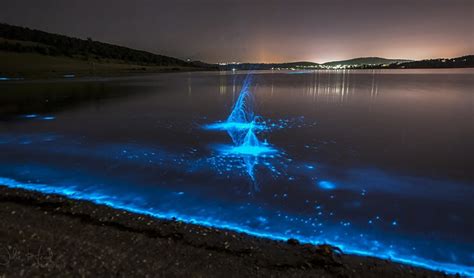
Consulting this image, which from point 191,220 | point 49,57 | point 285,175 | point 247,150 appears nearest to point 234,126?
point 247,150

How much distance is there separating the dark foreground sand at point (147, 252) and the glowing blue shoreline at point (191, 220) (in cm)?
24

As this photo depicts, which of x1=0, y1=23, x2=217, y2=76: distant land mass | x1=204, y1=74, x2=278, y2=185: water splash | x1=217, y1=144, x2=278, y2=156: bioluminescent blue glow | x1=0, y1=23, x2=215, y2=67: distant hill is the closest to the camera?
x1=204, y1=74, x2=278, y2=185: water splash

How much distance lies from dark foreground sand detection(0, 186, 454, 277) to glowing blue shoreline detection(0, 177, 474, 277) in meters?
0.24

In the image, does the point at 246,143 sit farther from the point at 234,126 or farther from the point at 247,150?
the point at 234,126

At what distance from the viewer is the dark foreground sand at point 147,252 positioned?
3561 millimetres

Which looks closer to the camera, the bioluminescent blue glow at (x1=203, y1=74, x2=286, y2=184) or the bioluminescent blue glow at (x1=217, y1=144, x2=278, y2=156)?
the bioluminescent blue glow at (x1=203, y1=74, x2=286, y2=184)

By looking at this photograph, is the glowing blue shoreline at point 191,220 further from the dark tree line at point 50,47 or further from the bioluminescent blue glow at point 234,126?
the dark tree line at point 50,47

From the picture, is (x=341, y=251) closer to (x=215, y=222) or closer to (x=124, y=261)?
(x=215, y=222)

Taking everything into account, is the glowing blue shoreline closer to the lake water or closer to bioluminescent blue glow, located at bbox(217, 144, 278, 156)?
the lake water

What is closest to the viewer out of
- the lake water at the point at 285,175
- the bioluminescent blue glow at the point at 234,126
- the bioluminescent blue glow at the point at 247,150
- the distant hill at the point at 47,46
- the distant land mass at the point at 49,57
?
the lake water at the point at 285,175

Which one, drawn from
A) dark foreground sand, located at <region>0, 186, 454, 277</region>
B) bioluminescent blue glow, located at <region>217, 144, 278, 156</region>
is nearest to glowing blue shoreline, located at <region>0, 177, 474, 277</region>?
dark foreground sand, located at <region>0, 186, 454, 277</region>

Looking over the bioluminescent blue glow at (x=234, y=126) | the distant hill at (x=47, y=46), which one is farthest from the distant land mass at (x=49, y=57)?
the bioluminescent blue glow at (x=234, y=126)

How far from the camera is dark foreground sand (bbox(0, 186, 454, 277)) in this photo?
11.7 feet

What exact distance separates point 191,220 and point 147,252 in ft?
4.56
